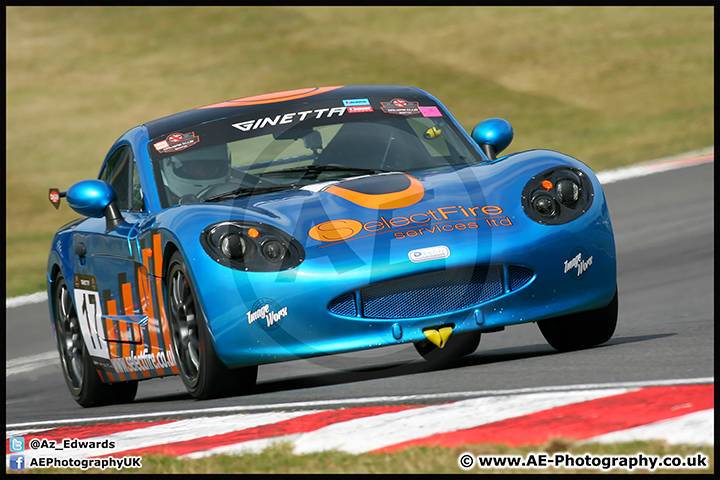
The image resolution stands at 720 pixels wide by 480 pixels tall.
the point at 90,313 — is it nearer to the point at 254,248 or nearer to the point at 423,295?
the point at 254,248

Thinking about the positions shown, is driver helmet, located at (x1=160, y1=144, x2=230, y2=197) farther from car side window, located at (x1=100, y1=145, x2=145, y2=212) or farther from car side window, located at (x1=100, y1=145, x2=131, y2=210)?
car side window, located at (x1=100, y1=145, x2=131, y2=210)

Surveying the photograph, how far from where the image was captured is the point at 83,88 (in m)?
32.3

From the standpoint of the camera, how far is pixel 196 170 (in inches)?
224

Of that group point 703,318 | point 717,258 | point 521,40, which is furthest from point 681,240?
point 521,40

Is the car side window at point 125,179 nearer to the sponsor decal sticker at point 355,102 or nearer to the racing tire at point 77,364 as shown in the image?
the racing tire at point 77,364

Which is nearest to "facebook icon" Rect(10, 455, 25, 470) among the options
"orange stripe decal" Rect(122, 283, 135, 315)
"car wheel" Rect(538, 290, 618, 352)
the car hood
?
the car hood

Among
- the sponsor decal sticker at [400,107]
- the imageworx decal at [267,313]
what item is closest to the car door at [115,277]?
the imageworx decal at [267,313]

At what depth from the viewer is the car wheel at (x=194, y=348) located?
473cm

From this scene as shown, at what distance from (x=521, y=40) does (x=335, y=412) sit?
30.4 m

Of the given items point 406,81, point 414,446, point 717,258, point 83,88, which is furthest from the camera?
point 83,88

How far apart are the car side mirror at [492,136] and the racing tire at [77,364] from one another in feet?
8.20

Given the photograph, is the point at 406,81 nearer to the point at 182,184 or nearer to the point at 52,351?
the point at 52,351

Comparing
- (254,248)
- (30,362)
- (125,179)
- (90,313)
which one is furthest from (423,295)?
(30,362)

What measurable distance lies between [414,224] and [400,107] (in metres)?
1.67
